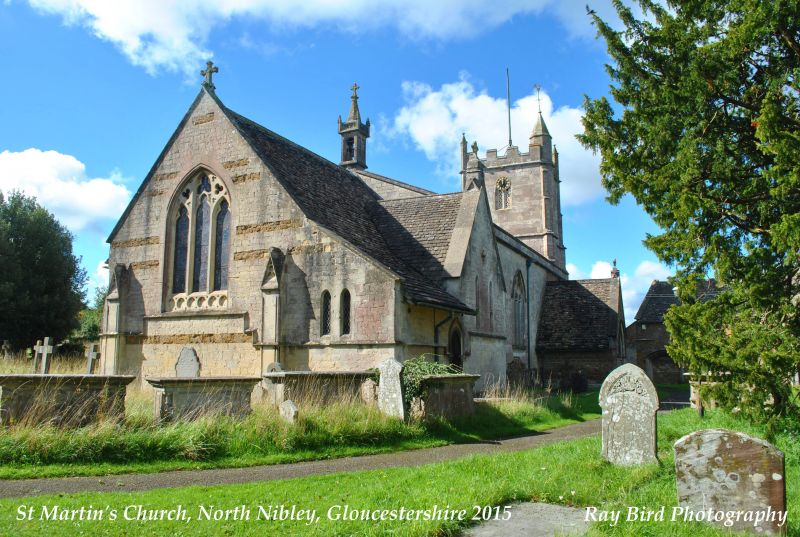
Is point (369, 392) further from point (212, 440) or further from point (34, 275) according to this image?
point (34, 275)

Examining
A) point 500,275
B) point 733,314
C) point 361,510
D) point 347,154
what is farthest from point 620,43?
point 347,154

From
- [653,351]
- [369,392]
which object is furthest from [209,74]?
[653,351]

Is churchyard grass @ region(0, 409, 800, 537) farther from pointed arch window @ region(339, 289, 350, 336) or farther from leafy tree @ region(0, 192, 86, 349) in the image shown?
leafy tree @ region(0, 192, 86, 349)

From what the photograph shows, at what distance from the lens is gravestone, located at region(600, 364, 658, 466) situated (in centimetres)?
956

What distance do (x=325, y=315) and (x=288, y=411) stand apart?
230 inches

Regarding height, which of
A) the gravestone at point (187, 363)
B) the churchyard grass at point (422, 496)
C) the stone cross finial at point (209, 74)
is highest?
the stone cross finial at point (209, 74)

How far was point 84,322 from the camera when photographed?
47.4 m

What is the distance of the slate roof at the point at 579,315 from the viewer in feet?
106

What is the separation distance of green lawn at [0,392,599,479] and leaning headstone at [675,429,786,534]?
238 inches

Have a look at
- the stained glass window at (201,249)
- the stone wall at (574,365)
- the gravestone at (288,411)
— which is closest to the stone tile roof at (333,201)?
the stained glass window at (201,249)

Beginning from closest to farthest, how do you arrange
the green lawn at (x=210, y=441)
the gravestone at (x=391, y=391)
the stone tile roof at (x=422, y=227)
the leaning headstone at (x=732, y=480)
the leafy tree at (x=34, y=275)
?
the leaning headstone at (x=732, y=480), the green lawn at (x=210, y=441), the gravestone at (x=391, y=391), the stone tile roof at (x=422, y=227), the leafy tree at (x=34, y=275)

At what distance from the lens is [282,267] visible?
57.4 ft

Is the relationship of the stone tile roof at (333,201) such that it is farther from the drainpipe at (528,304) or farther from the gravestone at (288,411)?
the drainpipe at (528,304)

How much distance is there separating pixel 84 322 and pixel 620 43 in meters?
45.9
